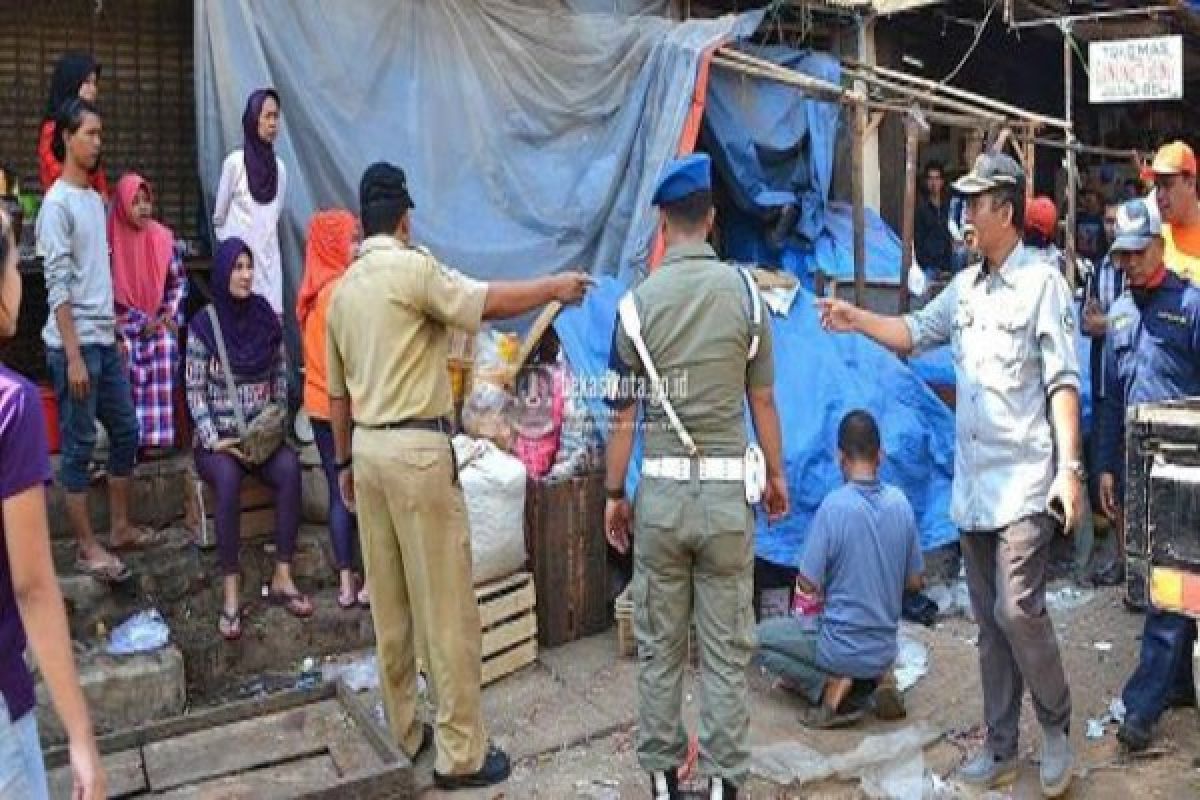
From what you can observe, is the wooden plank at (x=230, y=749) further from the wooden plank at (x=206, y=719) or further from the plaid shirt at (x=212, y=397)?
the plaid shirt at (x=212, y=397)

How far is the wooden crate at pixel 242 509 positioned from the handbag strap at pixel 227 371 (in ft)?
1.06

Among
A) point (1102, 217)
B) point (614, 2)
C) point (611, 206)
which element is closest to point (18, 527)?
point (611, 206)

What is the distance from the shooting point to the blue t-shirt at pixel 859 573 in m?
4.95

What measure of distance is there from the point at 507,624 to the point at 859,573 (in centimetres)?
164

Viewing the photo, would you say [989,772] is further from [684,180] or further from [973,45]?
[973,45]

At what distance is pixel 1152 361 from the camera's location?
A: 196 inches

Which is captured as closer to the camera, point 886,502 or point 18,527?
point 18,527

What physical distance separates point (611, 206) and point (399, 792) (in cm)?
443

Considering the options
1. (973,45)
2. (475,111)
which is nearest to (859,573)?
(475,111)

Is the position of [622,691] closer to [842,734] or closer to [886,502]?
[842,734]

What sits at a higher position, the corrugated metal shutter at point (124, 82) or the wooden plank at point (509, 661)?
the corrugated metal shutter at point (124, 82)

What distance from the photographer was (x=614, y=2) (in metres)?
8.41

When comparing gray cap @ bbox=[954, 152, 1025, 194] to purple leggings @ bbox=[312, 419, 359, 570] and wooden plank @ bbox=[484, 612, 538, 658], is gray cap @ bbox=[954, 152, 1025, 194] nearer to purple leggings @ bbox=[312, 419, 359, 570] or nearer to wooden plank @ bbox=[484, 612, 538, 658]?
wooden plank @ bbox=[484, 612, 538, 658]

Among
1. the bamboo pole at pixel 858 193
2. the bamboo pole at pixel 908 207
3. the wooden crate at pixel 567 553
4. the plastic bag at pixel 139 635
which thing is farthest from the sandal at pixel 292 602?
the bamboo pole at pixel 908 207
